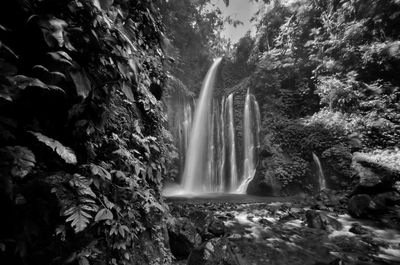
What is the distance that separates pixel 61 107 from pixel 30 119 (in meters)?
0.26

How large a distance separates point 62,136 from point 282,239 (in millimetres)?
4765

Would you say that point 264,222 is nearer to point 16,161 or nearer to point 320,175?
point 16,161

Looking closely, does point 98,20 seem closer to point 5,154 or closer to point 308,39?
point 5,154

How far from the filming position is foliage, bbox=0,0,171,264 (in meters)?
1.44

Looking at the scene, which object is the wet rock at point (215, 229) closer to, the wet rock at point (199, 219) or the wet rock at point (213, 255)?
the wet rock at point (199, 219)

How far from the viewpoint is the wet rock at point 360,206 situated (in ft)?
19.9

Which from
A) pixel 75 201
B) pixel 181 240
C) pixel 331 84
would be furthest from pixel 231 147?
pixel 75 201

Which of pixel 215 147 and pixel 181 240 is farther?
pixel 215 147

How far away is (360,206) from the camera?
6188 mm

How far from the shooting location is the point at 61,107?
188cm

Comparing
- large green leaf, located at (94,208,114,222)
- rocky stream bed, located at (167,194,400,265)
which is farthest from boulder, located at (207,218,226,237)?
large green leaf, located at (94,208,114,222)

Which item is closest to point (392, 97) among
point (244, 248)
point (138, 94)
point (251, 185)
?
point (251, 185)

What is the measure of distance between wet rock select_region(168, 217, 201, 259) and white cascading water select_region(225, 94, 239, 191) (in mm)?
9483

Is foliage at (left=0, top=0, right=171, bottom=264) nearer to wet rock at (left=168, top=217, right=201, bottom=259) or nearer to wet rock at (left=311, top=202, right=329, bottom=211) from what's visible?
wet rock at (left=168, top=217, right=201, bottom=259)
